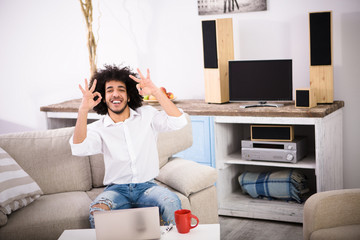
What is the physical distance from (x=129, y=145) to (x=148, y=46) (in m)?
2.01

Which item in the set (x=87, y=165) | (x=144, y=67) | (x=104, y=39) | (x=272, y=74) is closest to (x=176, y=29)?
(x=144, y=67)

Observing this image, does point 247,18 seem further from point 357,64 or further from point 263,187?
point 263,187

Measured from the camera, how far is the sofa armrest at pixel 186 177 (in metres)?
2.77

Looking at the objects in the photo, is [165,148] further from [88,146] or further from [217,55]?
[217,55]

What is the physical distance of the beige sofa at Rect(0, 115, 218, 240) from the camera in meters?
2.73

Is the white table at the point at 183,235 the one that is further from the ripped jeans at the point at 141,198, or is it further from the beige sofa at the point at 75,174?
the beige sofa at the point at 75,174

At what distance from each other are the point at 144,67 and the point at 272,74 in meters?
1.40

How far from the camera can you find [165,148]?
3.05 metres

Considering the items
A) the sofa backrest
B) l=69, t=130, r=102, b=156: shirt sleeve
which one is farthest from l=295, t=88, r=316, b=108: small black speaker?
l=69, t=130, r=102, b=156: shirt sleeve

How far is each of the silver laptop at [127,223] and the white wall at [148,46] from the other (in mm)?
2215

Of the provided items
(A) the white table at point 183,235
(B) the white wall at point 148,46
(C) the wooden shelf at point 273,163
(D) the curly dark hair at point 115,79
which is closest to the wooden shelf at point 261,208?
(C) the wooden shelf at point 273,163

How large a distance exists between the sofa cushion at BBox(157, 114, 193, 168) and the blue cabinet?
406 mm

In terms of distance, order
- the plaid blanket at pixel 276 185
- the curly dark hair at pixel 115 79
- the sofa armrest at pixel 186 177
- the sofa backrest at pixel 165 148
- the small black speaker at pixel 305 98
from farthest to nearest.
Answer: the plaid blanket at pixel 276 185, the small black speaker at pixel 305 98, the sofa backrest at pixel 165 148, the sofa armrest at pixel 186 177, the curly dark hair at pixel 115 79

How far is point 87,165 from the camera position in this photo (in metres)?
2.96
